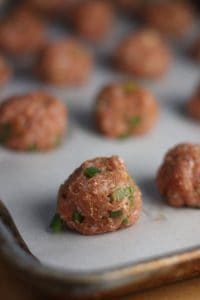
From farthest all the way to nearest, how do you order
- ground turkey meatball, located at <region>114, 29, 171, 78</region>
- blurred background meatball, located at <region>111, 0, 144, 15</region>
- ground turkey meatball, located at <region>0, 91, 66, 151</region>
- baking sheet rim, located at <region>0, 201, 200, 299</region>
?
blurred background meatball, located at <region>111, 0, 144, 15</region>, ground turkey meatball, located at <region>114, 29, 171, 78</region>, ground turkey meatball, located at <region>0, 91, 66, 151</region>, baking sheet rim, located at <region>0, 201, 200, 299</region>

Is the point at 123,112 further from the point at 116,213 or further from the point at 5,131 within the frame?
the point at 116,213

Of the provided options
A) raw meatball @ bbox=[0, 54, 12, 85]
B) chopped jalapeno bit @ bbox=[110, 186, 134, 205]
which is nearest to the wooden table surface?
chopped jalapeno bit @ bbox=[110, 186, 134, 205]

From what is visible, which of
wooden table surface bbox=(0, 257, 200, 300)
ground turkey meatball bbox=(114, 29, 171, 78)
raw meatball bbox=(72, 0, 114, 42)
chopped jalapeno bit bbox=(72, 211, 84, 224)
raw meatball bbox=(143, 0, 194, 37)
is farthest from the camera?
raw meatball bbox=(143, 0, 194, 37)

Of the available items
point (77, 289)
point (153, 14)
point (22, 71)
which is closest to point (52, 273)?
point (77, 289)

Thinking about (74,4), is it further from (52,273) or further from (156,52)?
(52,273)

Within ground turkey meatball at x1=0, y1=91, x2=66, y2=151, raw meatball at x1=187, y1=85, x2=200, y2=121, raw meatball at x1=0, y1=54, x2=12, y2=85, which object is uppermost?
raw meatball at x1=187, y1=85, x2=200, y2=121

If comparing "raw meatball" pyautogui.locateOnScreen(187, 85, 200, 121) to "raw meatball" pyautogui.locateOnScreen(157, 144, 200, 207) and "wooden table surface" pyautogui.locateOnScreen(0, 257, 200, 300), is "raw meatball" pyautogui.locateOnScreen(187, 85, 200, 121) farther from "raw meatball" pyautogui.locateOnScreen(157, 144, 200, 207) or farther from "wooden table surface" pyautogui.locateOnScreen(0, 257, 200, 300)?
"wooden table surface" pyautogui.locateOnScreen(0, 257, 200, 300)

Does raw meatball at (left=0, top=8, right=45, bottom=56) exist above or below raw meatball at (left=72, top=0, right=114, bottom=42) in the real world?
below
